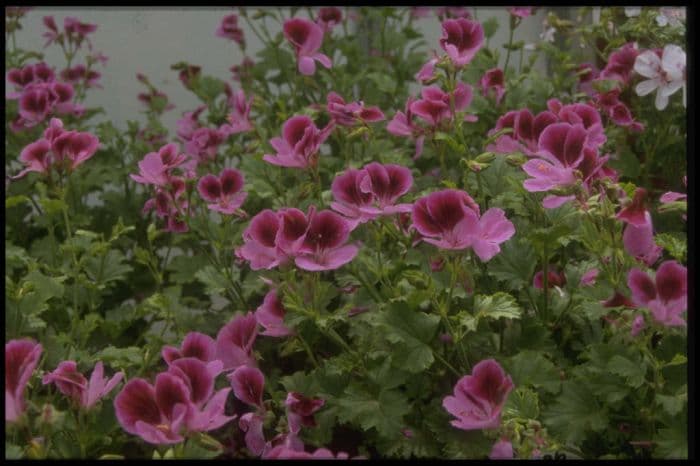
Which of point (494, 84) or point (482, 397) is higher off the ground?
point (494, 84)

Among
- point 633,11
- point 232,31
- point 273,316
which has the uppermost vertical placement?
point 633,11

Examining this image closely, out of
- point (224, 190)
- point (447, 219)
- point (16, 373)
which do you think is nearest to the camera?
point (16, 373)

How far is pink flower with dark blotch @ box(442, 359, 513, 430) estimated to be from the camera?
85 centimetres

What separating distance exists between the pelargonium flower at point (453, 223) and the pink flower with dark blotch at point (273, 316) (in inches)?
8.6

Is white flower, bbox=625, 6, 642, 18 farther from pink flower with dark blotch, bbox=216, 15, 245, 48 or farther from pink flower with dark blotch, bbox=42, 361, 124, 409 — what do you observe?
pink flower with dark blotch, bbox=42, 361, 124, 409

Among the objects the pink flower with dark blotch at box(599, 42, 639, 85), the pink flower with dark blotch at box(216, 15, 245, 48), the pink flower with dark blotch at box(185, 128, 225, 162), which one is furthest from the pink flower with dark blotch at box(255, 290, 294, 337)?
the pink flower with dark blotch at box(216, 15, 245, 48)

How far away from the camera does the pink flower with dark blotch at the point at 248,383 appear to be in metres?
0.97

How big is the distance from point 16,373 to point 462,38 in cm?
75

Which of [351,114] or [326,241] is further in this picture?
[351,114]

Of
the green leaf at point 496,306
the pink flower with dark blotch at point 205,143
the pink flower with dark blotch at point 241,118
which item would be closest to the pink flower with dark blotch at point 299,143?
the green leaf at point 496,306

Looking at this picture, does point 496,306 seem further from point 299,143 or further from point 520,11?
point 520,11

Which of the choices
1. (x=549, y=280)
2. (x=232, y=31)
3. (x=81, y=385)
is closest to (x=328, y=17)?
(x=232, y=31)

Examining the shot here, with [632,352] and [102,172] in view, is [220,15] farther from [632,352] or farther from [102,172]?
[632,352]

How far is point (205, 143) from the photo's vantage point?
1637 millimetres
